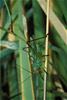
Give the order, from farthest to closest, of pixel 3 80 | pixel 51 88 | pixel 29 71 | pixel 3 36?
1. pixel 3 80
2. pixel 3 36
3. pixel 51 88
4. pixel 29 71

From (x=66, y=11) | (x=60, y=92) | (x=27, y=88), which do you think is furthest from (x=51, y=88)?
(x=66, y=11)

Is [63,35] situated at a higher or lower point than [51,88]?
higher

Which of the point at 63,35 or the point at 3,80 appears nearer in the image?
the point at 63,35

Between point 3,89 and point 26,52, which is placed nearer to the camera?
point 26,52

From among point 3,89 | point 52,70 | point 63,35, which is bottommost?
point 3,89

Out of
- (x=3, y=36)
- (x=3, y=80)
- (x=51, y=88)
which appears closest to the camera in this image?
(x=51, y=88)

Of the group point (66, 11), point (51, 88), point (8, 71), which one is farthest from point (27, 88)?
point (8, 71)

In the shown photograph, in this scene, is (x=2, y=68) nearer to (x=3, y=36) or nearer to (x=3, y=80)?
(x=3, y=80)

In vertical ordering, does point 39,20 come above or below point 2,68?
above

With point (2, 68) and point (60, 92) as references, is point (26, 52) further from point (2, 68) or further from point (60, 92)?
point (2, 68)
